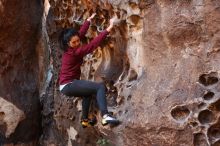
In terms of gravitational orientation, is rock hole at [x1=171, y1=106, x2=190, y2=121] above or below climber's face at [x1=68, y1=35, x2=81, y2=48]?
below

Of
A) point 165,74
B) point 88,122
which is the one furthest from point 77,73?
point 165,74

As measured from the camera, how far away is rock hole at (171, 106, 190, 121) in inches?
155

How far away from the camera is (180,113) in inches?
157

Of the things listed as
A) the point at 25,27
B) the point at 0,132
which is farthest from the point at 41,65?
the point at 0,132

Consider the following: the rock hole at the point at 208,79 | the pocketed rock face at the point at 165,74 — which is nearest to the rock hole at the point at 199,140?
the pocketed rock face at the point at 165,74

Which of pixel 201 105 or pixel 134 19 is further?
pixel 134 19

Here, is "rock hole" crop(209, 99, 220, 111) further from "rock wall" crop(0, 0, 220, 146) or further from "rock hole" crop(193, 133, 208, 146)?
"rock hole" crop(193, 133, 208, 146)

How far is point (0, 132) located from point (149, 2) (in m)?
3.54

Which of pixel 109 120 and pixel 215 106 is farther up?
pixel 215 106

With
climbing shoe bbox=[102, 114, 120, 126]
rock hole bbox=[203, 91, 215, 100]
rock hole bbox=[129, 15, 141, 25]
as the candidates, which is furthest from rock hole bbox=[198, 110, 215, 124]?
rock hole bbox=[129, 15, 141, 25]

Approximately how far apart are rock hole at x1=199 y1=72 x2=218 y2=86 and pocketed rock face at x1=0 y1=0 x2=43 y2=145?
363cm

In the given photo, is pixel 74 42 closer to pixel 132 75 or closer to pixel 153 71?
pixel 132 75

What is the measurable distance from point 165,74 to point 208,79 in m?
0.41

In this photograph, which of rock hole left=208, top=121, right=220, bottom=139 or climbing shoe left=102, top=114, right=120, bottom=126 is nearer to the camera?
rock hole left=208, top=121, right=220, bottom=139
